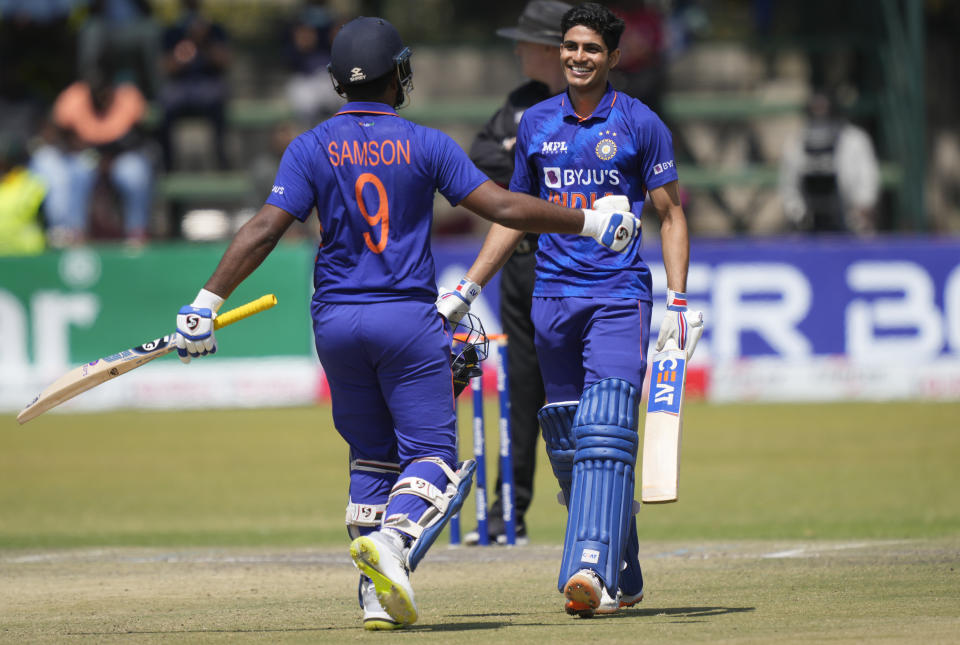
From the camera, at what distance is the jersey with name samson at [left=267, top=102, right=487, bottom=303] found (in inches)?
230

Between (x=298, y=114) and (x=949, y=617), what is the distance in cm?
1570

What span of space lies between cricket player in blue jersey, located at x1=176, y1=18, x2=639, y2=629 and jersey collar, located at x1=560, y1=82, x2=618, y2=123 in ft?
2.23

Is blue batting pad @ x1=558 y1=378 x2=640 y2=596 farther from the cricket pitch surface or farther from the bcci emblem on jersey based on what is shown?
Result: the bcci emblem on jersey

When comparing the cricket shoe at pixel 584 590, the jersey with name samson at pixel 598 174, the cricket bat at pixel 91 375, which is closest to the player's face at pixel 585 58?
the jersey with name samson at pixel 598 174

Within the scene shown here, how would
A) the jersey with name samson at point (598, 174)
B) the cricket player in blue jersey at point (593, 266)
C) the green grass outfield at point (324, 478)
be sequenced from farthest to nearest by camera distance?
1. the green grass outfield at point (324, 478)
2. the jersey with name samson at point (598, 174)
3. the cricket player in blue jersey at point (593, 266)

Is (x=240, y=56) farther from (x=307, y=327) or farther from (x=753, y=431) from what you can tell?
(x=753, y=431)

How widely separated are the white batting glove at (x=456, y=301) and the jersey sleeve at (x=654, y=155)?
86 cm

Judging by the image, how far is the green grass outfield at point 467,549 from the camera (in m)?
5.97


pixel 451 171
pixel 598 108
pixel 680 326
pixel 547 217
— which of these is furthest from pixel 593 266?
pixel 451 171

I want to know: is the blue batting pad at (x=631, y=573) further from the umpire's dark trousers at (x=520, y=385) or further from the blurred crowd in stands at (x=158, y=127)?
the blurred crowd in stands at (x=158, y=127)

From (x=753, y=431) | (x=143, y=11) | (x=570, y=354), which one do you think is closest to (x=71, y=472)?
(x=753, y=431)

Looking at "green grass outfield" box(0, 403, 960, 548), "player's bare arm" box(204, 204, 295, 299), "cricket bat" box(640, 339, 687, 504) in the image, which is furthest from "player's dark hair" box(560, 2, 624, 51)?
"green grass outfield" box(0, 403, 960, 548)

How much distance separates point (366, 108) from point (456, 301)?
2.89ft

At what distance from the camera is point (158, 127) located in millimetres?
20797
